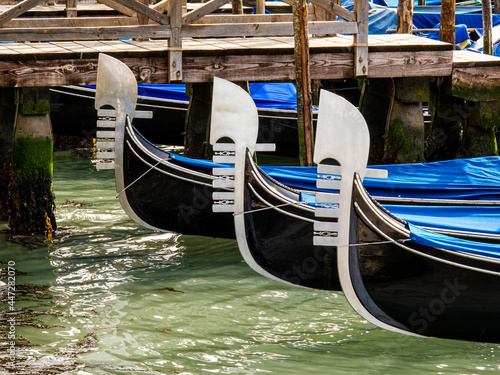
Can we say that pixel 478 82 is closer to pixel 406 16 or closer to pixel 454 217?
pixel 454 217

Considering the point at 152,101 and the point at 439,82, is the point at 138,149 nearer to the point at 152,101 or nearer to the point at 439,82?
the point at 439,82

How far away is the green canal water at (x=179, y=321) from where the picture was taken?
461 centimetres

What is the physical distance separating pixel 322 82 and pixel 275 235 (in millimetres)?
7507

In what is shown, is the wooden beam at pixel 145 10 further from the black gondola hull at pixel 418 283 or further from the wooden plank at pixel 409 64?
the black gondola hull at pixel 418 283

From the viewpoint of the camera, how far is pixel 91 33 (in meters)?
6.58

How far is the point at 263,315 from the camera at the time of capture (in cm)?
536

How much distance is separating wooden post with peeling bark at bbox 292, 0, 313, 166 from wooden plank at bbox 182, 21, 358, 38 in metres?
0.49

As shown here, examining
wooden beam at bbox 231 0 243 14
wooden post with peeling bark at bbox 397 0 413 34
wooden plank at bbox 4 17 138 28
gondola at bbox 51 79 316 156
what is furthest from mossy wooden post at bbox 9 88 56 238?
wooden post with peeling bark at bbox 397 0 413 34

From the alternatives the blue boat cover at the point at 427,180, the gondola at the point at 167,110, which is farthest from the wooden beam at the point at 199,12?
the gondola at the point at 167,110

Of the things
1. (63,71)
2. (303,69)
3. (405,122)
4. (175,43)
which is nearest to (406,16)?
(405,122)

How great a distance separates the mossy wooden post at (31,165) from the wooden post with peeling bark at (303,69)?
1.98 metres

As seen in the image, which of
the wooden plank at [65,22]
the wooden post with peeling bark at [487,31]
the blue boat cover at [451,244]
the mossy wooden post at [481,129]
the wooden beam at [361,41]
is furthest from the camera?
the wooden post with peeling bark at [487,31]

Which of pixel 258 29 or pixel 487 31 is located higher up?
pixel 487 31

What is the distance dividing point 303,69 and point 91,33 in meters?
1.68
